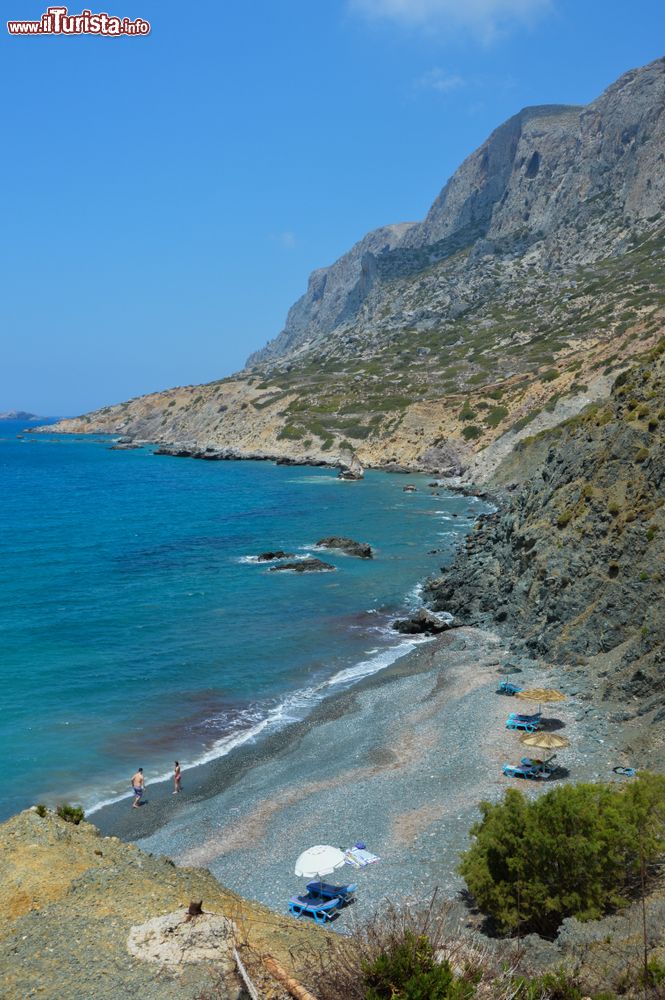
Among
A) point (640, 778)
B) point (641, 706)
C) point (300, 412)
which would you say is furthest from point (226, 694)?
point (300, 412)

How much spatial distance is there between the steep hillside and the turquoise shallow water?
7.02 metres

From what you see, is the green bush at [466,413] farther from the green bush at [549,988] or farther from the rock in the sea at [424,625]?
the green bush at [549,988]

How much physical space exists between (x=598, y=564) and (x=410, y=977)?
29695 millimetres

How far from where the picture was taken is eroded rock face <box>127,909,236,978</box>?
8.83 meters

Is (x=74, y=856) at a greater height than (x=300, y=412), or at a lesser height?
lesser

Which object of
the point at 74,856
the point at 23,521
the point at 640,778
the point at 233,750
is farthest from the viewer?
the point at 23,521

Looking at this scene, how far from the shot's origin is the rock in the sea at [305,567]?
58.6 metres

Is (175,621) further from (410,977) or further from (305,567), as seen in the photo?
(410,977)

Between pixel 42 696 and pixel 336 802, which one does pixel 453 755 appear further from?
pixel 42 696

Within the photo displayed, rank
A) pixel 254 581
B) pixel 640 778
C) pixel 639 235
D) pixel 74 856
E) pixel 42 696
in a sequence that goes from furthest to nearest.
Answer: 1. pixel 639 235
2. pixel 254 581
3. pixel 42 696
4. pixel 640 778
5. pixel 74 856

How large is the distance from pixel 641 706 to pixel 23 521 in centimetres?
7164

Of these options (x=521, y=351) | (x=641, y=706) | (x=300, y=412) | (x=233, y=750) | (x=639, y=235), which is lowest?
(x=233, y=750)

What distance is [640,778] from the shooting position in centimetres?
1627

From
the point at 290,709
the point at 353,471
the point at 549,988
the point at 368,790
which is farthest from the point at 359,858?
the point at 353,471
